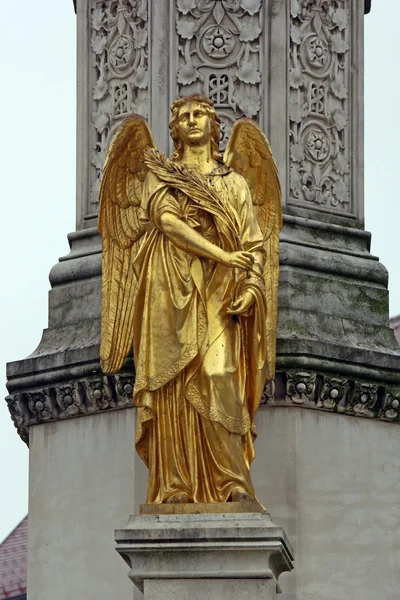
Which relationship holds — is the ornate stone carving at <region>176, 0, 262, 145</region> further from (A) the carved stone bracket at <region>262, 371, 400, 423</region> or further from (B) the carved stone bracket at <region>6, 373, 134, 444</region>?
(B) the carved stone bracket at <region>6, 373, 134, 444</region>

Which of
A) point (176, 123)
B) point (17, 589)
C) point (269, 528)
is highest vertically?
point (176, 123)

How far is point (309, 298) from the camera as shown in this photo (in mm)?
20688

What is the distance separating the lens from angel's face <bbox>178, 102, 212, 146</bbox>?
18609 millimetres

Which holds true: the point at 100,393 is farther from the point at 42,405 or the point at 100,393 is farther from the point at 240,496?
the point at 240,496

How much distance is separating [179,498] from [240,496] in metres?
0.39

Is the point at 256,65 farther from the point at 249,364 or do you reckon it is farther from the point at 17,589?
the point at 17,589

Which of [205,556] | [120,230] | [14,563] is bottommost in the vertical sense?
[14,563]

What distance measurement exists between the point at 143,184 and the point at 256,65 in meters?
2.44

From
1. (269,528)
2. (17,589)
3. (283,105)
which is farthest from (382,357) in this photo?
(17,589)

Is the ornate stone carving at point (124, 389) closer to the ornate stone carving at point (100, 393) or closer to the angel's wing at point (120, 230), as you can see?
the ornate stone carving at point (100, 393)

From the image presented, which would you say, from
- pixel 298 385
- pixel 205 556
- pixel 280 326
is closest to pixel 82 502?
pixel 298 385

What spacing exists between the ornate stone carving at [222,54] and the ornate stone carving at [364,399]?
Result: 2.17 meters

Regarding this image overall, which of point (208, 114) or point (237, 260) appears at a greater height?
point (208, 114)

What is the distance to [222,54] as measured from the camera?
20953 millimetres
